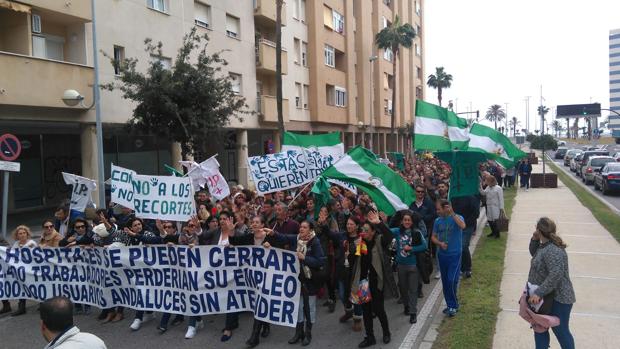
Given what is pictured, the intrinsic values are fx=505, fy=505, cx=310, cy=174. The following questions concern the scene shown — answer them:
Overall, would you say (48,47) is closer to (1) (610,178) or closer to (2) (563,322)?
(2) (563,322)

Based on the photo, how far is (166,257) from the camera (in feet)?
24.6

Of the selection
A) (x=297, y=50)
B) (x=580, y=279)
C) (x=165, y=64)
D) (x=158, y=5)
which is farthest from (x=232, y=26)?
(x=580, y=279)

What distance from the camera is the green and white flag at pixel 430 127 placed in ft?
37.9

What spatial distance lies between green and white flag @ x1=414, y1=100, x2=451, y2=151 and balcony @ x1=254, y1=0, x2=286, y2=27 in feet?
62.5

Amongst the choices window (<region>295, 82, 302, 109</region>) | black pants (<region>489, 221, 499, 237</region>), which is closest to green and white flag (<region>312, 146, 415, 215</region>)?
black pants (<region>489, 221, 499, 237</region>)

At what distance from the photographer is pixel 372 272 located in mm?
6508

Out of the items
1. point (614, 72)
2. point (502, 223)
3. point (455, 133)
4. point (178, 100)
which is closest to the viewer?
point (455, 133)

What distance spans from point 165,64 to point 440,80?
2382 inches

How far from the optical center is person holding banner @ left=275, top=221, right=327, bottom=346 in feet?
21.6

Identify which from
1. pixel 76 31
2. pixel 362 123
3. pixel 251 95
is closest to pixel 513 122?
pixel 362 123

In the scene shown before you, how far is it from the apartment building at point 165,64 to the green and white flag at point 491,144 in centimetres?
886

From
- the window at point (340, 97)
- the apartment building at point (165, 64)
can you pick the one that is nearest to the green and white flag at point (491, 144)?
the apartment building at point (165, 64)

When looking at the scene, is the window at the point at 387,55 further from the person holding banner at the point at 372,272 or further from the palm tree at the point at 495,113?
the palm tree at the point at 495,113

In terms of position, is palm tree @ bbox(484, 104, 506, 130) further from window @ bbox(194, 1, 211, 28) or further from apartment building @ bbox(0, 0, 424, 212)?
window @ bbox(194, 1, 211, 28)
